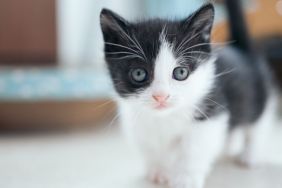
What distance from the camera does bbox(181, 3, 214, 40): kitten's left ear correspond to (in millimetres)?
985

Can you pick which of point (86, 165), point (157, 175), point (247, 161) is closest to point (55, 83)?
point (86, 165)

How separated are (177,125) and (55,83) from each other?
678mm

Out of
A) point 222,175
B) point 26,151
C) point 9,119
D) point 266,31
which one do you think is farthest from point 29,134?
point 266,31

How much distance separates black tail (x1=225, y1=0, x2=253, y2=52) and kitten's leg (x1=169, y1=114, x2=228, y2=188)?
416mm

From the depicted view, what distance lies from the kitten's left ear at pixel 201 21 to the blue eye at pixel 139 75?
0.14m

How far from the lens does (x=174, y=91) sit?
0.95 metres

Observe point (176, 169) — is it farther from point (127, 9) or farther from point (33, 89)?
point (127, 9)

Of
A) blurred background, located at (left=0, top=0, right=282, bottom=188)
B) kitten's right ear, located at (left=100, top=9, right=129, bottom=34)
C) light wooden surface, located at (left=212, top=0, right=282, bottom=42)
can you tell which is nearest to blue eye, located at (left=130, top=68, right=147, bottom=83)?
kitten's right ear, located at (left=100, top=9, right=129, bottom=34)

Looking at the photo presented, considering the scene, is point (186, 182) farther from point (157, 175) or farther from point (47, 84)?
point (47, 84)

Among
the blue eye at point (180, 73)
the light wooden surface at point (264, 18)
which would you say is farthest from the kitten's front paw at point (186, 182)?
the light wooden surface at point (264, 18)

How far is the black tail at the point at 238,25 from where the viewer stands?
140 cm

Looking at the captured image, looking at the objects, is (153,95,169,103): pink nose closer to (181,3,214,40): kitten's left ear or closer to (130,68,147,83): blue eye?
(130,68,147,83): blue eye

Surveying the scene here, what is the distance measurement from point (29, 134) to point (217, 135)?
2.74ft

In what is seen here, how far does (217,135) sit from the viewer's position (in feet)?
3.56
